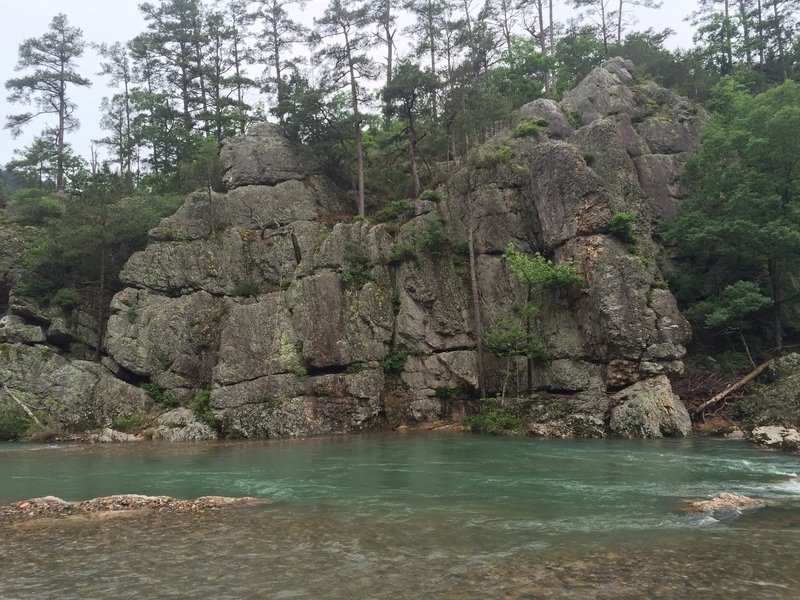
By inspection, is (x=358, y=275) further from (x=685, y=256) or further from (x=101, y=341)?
(x=685, y=256)

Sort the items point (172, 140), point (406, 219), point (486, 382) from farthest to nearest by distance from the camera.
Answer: point (172, 140) < point (406, 219) < point (486, 382)

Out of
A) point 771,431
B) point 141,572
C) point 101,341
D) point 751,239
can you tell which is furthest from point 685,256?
point 101,341

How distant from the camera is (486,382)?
99.0ft

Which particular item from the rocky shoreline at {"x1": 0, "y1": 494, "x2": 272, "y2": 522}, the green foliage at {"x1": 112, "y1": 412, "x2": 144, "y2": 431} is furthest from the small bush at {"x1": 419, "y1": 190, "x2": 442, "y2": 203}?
the rocky shoreline at {"x1": 0, "y1": 494, "x2": 272, "y2": 522}

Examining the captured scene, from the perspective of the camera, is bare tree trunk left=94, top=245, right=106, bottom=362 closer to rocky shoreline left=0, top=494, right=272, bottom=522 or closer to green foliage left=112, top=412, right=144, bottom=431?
green foliage left=112, top=412, right=144, bottom=431

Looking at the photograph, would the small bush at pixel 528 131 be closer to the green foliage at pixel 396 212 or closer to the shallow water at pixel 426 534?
the green foliage at pixel 396 212

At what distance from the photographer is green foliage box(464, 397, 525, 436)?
25.4 metres

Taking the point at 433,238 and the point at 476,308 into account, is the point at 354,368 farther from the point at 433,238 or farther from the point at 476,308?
the point at 433,238

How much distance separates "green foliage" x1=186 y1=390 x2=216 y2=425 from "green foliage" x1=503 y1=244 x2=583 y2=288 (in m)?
18.0

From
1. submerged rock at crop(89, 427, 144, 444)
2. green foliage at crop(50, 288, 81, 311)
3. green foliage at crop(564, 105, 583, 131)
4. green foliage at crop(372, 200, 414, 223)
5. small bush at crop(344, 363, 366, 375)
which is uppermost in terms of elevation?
green foliage at crop(564, 105, 583, 131)

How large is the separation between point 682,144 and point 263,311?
31175 millimetres

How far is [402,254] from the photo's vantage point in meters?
32.6

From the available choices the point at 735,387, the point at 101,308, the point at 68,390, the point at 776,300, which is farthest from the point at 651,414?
the point at 101,308

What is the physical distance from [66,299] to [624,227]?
1312 inches
